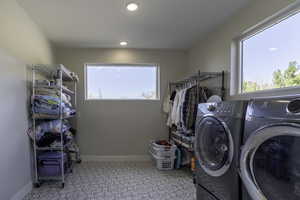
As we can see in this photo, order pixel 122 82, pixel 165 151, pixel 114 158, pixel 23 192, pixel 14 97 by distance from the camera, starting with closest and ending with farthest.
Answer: pixel 14 97
pixel 23 192
pixel 165 151
pixel 114 158
pixel 122 82

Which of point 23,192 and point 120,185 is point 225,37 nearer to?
point 120,185

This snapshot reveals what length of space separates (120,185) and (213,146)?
1645 mm

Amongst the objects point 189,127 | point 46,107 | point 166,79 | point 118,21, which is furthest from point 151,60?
point 46,107

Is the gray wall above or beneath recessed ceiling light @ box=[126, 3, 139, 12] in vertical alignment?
beneath

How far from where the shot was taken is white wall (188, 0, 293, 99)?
1968 millimetres

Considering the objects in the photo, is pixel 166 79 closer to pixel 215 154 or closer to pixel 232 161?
pixel 215 154

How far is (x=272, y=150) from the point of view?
1.10m

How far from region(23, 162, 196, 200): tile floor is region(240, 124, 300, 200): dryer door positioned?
1421 millimetres

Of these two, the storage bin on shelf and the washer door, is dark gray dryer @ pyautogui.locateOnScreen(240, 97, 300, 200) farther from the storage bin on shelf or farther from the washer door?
the storage bin on shelf

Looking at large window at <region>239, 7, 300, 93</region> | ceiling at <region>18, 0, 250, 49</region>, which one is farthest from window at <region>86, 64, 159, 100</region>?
large window at <region>239, 7, 300, 93</region>

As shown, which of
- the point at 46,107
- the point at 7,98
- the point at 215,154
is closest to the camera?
the point at 215,154

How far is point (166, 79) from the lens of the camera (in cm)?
408

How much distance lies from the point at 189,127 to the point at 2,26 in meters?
2.60

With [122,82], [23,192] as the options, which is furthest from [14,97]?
[122,82]
